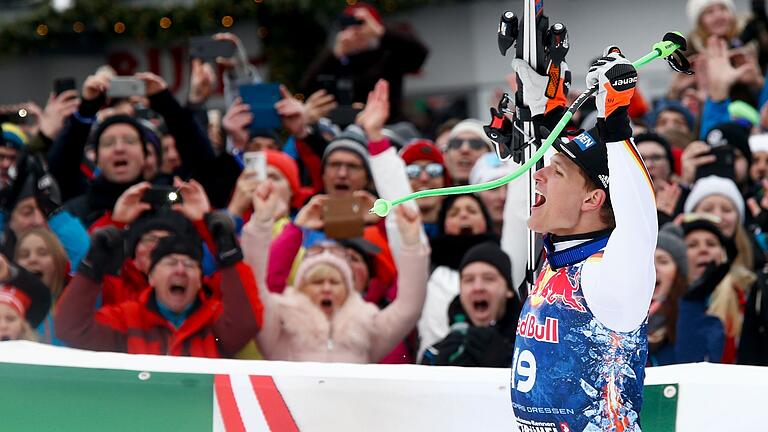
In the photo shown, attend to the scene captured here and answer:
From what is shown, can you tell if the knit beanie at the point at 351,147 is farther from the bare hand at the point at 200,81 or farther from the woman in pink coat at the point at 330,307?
the woman in pink coat at the point at 330,307

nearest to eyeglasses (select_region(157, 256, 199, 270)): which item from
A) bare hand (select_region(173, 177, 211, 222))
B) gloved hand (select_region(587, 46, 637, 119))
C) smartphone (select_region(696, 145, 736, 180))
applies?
bare hand (select_region(173, 177, 211, 222))

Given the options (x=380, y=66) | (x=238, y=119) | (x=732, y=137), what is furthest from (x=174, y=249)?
(x=380, y=66)

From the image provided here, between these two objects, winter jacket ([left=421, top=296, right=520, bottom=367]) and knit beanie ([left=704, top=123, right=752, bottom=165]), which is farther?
knit beanie ([left=704, top=123, right=752, bottom=165])

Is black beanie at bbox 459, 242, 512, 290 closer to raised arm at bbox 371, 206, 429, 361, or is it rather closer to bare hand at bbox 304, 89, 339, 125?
raised arm at bbox 371, 206, 429, 361

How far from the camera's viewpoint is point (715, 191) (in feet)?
19.0

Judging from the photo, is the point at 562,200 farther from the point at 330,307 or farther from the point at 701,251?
the point at 701,251

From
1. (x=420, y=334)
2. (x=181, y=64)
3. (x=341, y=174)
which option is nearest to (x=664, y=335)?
(x=420, y=334)

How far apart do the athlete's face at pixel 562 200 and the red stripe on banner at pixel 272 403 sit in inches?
40.2

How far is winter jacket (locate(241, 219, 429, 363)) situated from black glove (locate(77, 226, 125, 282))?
1.80ft

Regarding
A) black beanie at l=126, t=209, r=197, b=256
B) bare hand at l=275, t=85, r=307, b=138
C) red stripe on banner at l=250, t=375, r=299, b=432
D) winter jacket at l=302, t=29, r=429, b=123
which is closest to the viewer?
red stripe on banner at l=250, t=375, r=299, b=432

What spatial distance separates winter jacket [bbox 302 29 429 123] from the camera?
8352 millimetres

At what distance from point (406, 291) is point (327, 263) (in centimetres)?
38

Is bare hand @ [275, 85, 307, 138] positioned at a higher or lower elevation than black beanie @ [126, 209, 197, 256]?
higher

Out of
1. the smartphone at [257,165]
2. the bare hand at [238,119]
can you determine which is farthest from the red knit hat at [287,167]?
the smartphone at [257,165]
